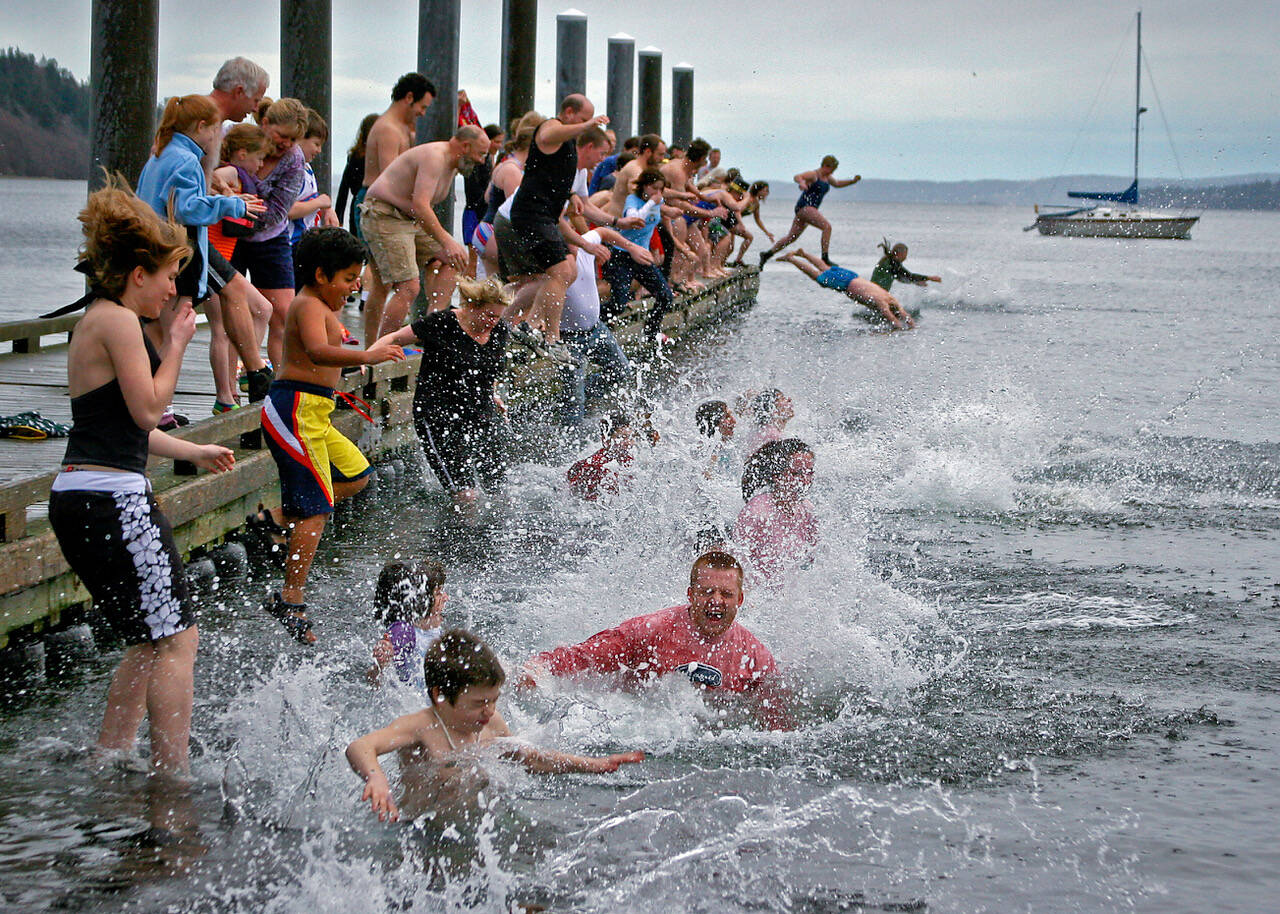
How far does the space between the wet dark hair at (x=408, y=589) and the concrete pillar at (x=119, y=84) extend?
166 inches

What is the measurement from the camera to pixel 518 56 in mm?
18156

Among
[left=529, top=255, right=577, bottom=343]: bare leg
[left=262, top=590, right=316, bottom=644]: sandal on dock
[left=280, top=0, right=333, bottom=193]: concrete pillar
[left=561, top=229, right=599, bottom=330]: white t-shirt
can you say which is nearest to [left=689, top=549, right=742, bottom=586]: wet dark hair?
[left=262, top=590, right=316, bottom=644]: sandal on dock

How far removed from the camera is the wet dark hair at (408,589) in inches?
197

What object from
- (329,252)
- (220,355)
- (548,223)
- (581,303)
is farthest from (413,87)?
(329,252)

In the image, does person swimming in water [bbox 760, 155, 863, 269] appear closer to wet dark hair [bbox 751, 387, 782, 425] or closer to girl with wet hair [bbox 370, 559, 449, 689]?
wet dark hair [bbox 751, 387, 782, 425]

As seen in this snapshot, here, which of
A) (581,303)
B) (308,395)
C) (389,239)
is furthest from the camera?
(581,303)

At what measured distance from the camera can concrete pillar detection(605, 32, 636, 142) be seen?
26.5 meters

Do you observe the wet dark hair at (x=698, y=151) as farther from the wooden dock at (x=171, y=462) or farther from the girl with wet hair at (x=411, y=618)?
the girl with wet hair at (x=411, y=618)

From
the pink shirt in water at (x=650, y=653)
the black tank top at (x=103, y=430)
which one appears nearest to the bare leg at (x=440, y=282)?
the pink shirt in water at (x=650, y=653)

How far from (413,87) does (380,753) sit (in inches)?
262

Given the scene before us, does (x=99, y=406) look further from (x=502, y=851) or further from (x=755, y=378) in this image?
(x=755, y=378)

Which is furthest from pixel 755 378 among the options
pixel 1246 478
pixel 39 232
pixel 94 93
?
pixel 39 232

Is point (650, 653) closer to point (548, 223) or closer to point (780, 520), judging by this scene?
point (780, 520)

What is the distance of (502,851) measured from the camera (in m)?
4.09
